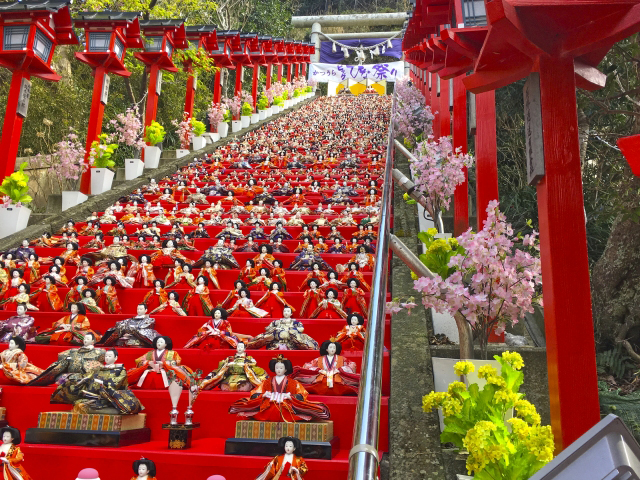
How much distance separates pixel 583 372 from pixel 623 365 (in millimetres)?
2757

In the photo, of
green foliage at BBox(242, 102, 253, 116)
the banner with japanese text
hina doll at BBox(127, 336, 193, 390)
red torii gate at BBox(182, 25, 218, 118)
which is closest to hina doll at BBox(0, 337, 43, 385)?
hina doll at BBox(127, 336, 193, 390)

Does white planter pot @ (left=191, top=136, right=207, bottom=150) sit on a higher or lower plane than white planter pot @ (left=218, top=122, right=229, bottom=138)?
lower

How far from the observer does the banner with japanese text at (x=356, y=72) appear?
32281 millimetres

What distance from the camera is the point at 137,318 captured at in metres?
5.15

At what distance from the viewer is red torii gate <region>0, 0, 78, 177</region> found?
27.9 ft

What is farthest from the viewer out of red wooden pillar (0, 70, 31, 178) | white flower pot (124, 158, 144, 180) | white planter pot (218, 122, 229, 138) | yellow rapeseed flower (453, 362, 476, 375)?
white planter pot (218, 122, 229, 138)

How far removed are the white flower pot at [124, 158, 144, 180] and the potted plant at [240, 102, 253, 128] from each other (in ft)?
26.6

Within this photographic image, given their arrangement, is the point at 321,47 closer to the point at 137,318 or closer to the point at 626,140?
the point at 137,318

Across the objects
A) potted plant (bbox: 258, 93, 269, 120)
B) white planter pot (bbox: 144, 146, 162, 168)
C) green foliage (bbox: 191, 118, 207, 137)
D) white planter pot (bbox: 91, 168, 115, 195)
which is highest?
potted plant (bbox: 258, 93, 269, 120)

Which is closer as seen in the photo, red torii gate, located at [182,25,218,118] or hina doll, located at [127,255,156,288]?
hina doll, located at [127,255,156,288]

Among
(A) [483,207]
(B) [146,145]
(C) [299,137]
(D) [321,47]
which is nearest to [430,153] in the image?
(A) [483,207]

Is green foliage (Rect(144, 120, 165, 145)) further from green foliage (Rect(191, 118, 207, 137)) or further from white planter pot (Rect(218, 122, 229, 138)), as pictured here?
white planter pot (Rect(218, 122, 229, 138))

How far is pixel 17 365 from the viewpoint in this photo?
14.9 feet

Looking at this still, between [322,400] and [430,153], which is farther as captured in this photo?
[430,153]
